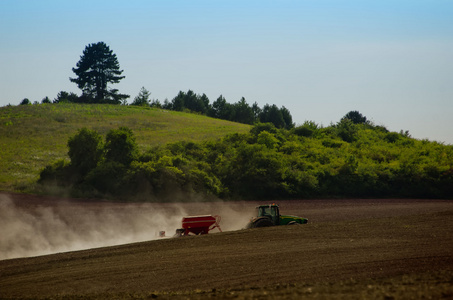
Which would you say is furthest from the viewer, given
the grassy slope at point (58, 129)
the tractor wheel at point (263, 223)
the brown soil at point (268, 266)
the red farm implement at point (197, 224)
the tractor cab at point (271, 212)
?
the grassy slope at point (58, 129)

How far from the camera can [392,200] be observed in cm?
4134

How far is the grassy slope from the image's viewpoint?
4853 cm

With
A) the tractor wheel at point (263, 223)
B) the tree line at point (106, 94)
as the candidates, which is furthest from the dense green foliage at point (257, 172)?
the tree line at point (106, 94)

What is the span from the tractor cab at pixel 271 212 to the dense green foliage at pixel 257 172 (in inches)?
605

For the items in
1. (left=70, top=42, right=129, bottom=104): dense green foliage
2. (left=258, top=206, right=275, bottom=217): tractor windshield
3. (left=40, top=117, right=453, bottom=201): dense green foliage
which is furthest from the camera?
(left=70, top=42, right=129, bottom=104): dense green foliage

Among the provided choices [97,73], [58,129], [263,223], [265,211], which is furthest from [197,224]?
[97,73]

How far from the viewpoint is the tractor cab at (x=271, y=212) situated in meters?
25.0

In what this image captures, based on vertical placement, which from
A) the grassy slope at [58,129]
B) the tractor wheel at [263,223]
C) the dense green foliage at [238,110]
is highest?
the dense green foliage at [238,110]

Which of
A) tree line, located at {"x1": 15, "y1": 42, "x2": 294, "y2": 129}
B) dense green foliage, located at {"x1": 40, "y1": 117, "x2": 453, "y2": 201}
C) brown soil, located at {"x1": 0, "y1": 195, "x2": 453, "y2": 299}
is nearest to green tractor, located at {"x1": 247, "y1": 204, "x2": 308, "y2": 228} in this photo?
brown soil, located at {"x1": 0, "y1": 195, "x2": 453, "y2": 299}

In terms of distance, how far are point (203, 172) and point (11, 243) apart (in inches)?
730

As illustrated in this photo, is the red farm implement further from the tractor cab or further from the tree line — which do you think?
the tree line

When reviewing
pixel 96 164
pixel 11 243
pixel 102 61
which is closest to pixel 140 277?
pixel 11 243

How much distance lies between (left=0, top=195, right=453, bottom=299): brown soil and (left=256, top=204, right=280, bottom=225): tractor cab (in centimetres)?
163

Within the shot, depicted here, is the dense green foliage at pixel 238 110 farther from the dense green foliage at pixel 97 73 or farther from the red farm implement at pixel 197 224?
the red farm implement at pixel 197 224
